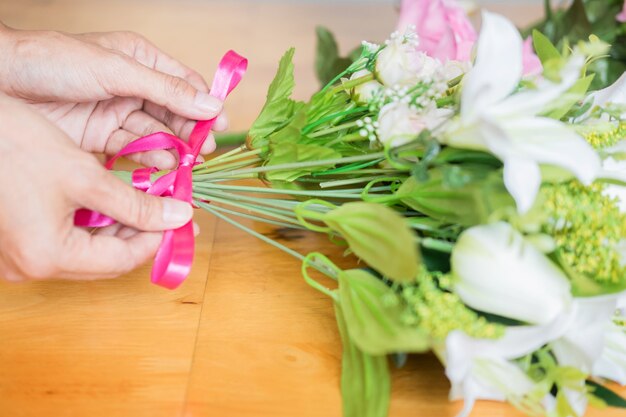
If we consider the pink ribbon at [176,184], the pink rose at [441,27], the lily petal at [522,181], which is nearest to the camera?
the lily petal at [522,181]

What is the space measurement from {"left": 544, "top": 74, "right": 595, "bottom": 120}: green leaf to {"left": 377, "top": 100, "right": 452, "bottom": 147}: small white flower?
0.34ft

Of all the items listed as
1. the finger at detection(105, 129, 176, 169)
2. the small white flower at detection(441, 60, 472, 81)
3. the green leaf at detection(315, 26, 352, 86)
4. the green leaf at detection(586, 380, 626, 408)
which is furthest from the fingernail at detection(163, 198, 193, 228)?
the green leaf at detection(315, 26, 352, 86)

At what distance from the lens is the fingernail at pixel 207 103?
89 cm

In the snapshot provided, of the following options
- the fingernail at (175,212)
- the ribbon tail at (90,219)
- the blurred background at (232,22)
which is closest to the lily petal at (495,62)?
the fingernail at (175,212)

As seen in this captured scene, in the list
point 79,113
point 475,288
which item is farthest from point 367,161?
point 79,113

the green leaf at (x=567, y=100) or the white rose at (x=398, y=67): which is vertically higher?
the green leaf at (x=567, y=100)

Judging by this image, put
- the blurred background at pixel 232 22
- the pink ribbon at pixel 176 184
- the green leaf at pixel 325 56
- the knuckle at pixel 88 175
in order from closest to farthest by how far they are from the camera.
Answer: the knuckle at pixel 88 175, the pink ribbon at pixel 176 184, the green leaf at pixel 325 56, the blurred background at pixel 232 22

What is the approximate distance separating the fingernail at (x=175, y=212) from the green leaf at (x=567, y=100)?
39 cm

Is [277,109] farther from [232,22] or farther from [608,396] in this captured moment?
[232,22]

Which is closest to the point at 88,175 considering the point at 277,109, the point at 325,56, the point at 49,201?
the point at 49,201

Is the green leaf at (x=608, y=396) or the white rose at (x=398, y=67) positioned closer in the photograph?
the green leaf at (x=608, y=396)

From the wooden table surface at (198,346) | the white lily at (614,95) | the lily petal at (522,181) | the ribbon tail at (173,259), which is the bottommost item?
the wooden table surface at (198,346)

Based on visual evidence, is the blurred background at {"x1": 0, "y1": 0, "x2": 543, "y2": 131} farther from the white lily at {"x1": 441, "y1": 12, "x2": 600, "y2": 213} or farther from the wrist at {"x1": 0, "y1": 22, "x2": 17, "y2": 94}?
the white lily at {"x1": 441, "y1": 12, "x2": 600, "y2": 213}

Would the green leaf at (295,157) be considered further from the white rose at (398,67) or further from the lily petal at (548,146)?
the lily petal at (548,146)
